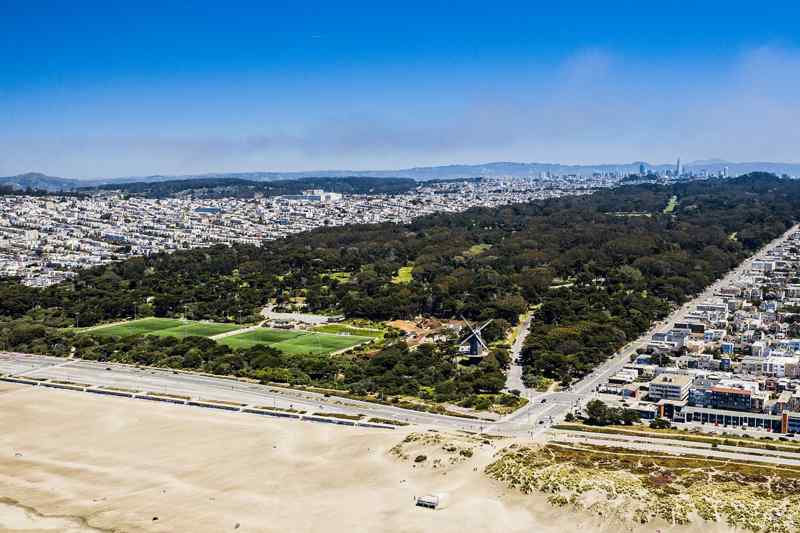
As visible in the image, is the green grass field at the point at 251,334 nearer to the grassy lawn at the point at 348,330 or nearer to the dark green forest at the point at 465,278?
the grassy lawn at the point at 348,330

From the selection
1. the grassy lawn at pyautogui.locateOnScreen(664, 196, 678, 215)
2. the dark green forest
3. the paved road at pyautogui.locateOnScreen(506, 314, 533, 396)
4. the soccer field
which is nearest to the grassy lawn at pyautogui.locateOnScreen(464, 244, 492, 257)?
the dark green forest

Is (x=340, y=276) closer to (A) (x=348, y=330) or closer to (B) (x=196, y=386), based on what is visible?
(A) (x=348, y=330)

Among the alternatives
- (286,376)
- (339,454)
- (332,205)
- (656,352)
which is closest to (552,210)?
(332,205)

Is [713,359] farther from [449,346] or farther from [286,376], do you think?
[286,376]

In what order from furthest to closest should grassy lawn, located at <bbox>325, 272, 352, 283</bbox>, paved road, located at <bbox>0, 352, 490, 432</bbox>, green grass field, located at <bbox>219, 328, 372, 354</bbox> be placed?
1. grassy lawn, located at <bbox>325, 272, 352, 283</bbox>
2. green grass field, located at <bbox>219, 328, 372, 354</bbox>
3. paved road, located at <bbox>0, 352, 490, 432</bbox>

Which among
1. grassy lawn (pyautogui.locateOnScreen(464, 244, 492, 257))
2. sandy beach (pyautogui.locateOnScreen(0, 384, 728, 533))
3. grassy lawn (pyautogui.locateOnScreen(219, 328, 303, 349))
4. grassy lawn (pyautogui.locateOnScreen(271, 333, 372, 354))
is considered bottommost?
sandy beach (pyautogui.locateOnScreen(0, 384, 728, 533))

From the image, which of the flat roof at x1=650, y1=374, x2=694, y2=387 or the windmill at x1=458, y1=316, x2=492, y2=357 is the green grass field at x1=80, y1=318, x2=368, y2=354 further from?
the flat roof at x1=650, y1=374, x2=694, y2=387

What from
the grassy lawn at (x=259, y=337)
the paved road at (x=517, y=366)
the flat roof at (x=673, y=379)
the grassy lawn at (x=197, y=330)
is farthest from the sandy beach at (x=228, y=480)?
the grassy lawn at (x=197, y=330)
